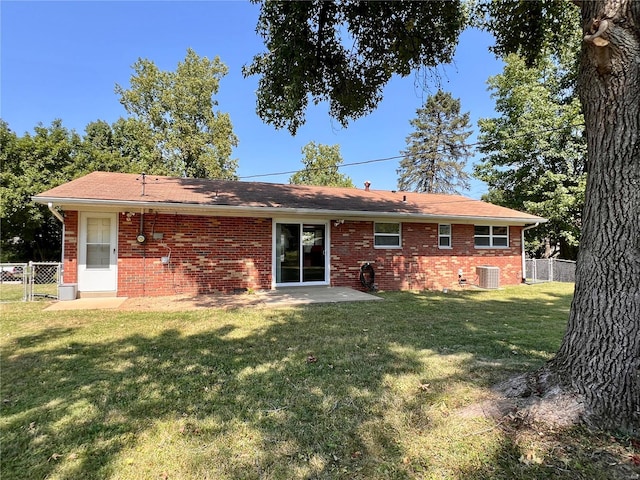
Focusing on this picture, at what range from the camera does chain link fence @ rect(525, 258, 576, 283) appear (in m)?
15.4

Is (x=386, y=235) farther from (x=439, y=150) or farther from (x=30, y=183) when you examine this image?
(x=439, y=150)

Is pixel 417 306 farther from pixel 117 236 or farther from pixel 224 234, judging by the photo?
pixel 117 236

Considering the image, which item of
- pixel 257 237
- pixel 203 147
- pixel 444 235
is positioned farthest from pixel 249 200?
pixel 203 147

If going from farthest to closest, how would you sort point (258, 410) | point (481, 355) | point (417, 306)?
point (417, 306) < point (481, 355) < point (258, 410)

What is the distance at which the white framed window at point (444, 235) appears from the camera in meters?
12.8

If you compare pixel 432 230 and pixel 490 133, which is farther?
pixel 490 133

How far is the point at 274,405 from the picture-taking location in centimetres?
331

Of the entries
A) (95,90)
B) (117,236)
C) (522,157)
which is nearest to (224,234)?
(117,236)

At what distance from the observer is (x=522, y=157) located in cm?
2070

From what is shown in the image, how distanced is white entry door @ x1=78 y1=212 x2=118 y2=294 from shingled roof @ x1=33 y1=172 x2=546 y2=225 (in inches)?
17.9

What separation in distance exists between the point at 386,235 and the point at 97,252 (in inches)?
345

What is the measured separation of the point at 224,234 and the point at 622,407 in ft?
30.2

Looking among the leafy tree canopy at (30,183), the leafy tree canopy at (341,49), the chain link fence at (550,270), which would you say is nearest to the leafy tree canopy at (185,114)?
the leafy tree canopy at (30,183)

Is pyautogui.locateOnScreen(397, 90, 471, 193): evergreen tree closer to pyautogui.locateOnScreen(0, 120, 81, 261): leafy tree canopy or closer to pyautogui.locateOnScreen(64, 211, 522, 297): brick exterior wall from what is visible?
pyautogui.locateOnScreen(64, 211, 522, 297): brick exterior wall
